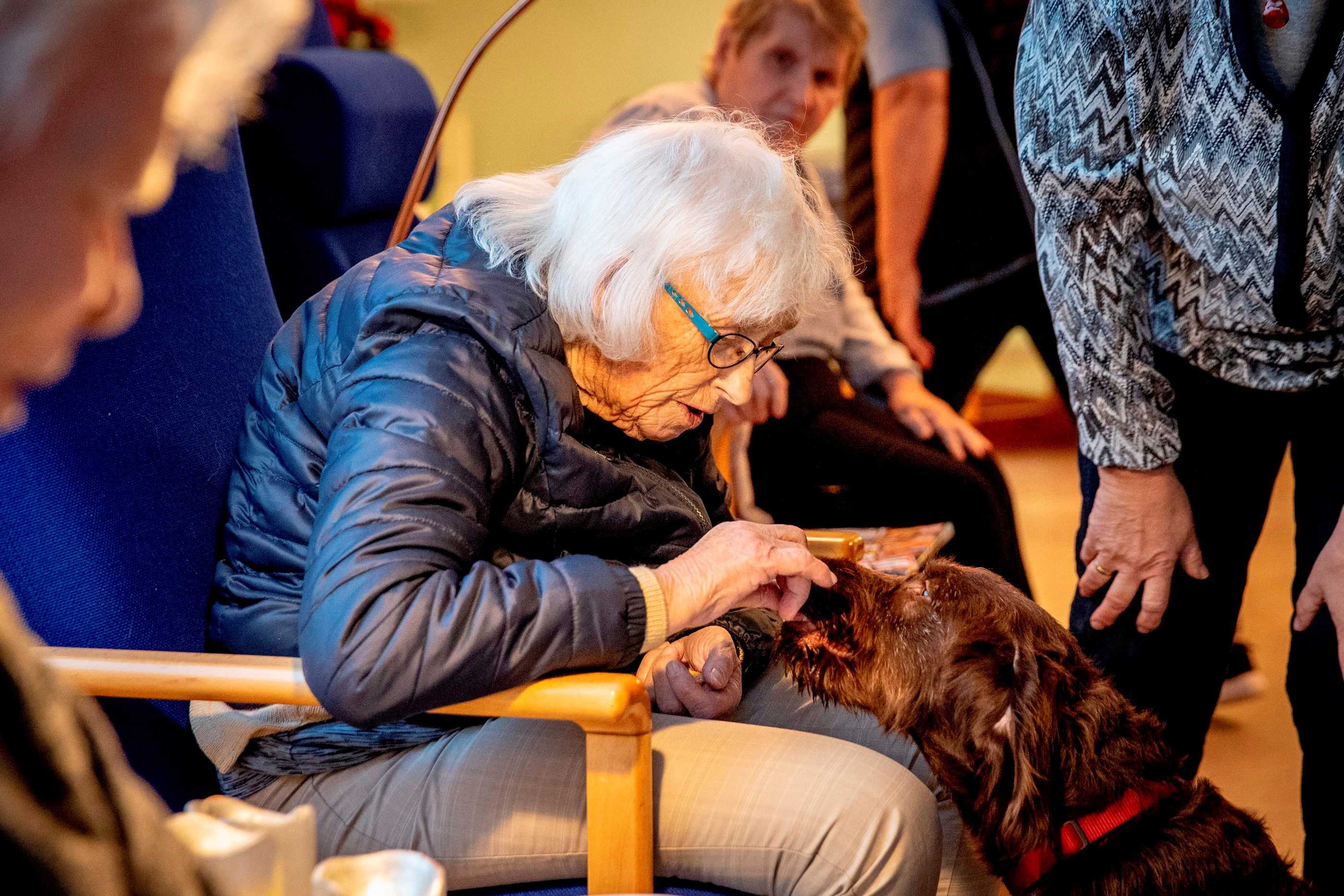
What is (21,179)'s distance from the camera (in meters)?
0.50

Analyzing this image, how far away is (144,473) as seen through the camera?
146 centimetres

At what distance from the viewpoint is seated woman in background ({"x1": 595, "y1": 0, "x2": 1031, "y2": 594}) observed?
2.53m

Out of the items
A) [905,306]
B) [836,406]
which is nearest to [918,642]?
[836,406]

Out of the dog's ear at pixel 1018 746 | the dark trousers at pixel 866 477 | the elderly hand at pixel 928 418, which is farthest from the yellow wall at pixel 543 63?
the dog's ear at pixel 1018 746

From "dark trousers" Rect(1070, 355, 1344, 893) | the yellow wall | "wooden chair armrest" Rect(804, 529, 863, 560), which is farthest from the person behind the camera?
the yellow wall

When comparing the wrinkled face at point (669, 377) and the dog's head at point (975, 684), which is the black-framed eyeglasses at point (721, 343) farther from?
the dog's head at point (975, 684)

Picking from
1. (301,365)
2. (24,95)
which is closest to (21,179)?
(24,95)

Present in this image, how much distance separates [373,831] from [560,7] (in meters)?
3.90

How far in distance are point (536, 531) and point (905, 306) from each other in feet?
7.89

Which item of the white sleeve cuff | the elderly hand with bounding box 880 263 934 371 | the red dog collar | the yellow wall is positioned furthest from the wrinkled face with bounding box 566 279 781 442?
the yellow wall

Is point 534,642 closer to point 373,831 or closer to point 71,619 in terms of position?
point 373,831

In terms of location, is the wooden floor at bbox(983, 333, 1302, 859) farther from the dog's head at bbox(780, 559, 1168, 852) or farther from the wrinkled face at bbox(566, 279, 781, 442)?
the wrinkled face at bbox(566, 279, 781, 442)

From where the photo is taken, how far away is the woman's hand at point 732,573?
4.21 ft

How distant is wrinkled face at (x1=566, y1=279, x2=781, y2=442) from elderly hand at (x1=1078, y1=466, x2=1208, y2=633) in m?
0.53
